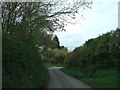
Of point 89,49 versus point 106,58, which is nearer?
point 106,58

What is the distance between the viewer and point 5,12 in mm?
27719

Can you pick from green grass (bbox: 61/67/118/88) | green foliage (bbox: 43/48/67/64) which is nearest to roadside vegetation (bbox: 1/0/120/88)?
green grass (bbox: 61/67/118/88)

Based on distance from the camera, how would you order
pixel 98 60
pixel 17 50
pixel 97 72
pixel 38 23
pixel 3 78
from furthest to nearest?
pixel 98 60, pixel 97 72, pixel 38 23, pixel 17 50, pixel 3 78

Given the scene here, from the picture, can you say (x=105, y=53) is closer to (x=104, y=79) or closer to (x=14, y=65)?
(x=104, y=79)

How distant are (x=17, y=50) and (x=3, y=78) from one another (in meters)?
3.71

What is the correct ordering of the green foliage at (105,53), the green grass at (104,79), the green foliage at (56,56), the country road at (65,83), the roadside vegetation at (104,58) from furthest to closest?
the green foliage at (56,56) → the green foliage at (105,53) → the roadside vegetation at (104,58) → the country road at (65,83) → the green grass at (104,79)

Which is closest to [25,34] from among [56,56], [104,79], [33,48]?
[33,48]

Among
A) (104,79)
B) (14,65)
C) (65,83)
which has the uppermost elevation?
(14,65)

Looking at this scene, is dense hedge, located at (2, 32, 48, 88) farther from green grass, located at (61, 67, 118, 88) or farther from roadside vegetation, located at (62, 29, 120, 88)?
roadside vegetation, located at (62, 29, 120, 88)

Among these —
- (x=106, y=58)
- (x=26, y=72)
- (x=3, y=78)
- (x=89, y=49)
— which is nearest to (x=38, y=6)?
(x=26, y=72)

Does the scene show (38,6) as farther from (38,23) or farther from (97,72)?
(97,72)

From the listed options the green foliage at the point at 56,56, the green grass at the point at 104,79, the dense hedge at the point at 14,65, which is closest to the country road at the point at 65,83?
the green grass at the point at 104,79

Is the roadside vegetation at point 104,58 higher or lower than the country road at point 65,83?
higher

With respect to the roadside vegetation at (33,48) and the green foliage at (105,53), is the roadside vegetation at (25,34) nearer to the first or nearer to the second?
the roadside vegetation at (33,48)
